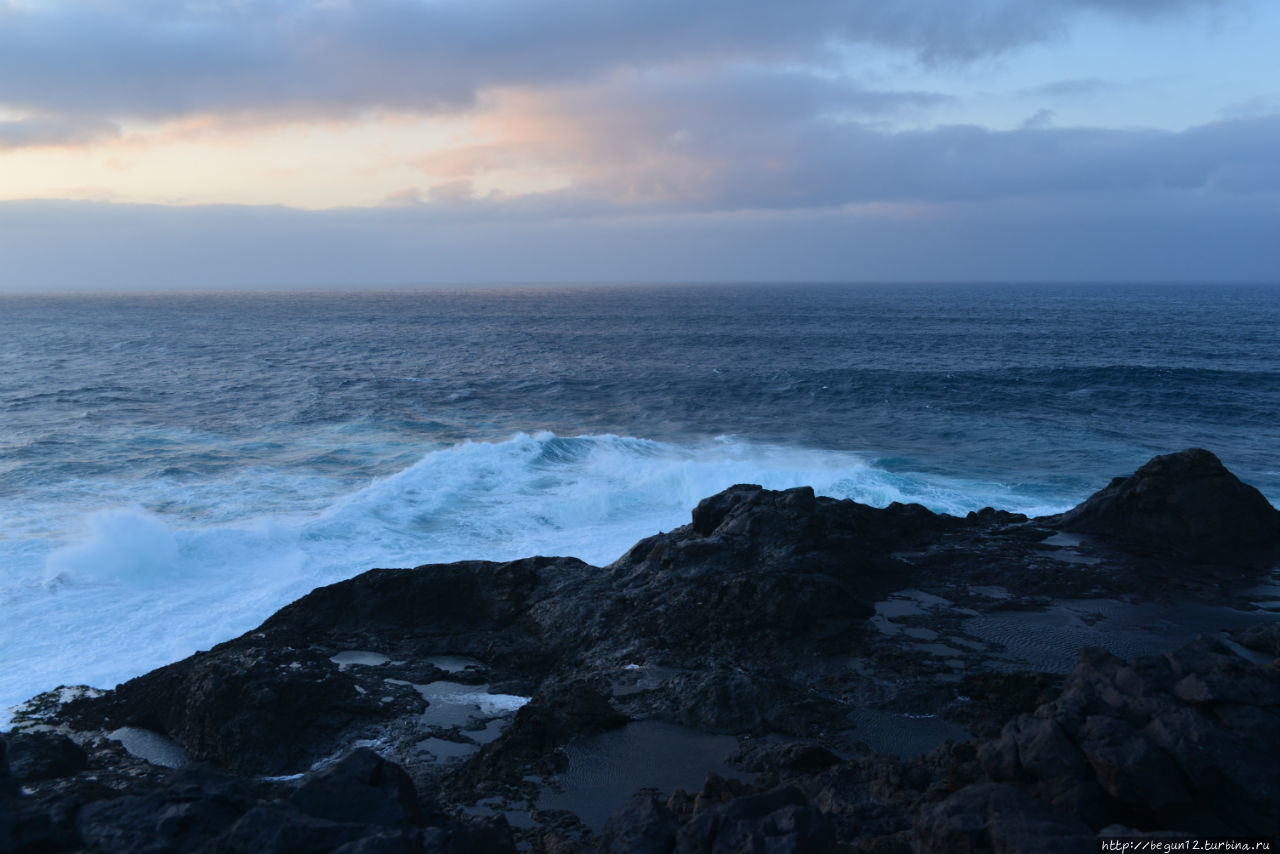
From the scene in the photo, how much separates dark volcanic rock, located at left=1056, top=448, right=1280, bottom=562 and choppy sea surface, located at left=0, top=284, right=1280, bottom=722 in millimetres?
5921

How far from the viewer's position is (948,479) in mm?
25406

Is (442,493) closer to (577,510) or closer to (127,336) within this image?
(577,510)

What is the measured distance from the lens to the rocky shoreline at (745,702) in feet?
20.7

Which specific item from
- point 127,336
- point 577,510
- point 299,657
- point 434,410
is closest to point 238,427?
point 434,410

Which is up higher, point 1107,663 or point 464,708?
point 1107,663

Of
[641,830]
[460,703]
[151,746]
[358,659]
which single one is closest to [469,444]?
[358,659]

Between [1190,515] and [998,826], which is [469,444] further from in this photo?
[998,826]

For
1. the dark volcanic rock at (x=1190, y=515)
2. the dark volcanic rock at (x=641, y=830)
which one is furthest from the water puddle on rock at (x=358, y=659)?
the dark volcanic rock at (x=1190, y=515)

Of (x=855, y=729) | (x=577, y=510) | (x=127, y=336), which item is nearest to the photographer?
(x=855, y=729)

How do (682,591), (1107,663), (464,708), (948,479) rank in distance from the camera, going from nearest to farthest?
(1107,663), (464,708), (682,591), (948,479)

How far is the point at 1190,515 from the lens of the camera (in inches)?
619

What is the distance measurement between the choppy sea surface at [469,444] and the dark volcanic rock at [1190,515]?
592 centimetres

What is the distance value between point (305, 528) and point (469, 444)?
9.48 metres

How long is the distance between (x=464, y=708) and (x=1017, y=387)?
3955cm
